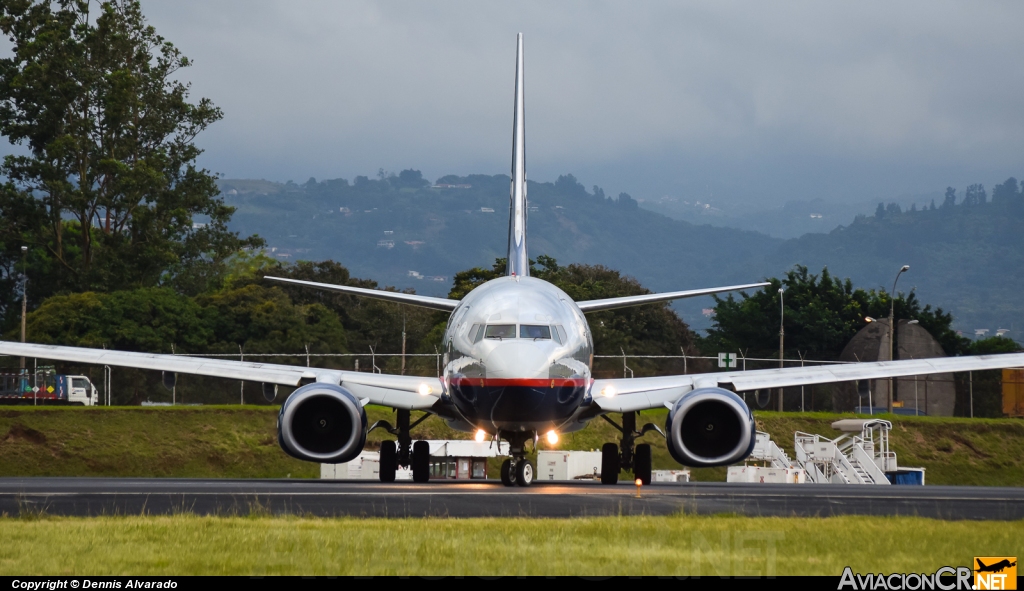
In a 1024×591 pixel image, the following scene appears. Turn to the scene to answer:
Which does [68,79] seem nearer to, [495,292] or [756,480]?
[756,480]

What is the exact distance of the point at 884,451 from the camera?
44.1 m

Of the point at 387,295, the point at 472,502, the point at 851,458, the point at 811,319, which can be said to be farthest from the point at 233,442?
the point at 811,319

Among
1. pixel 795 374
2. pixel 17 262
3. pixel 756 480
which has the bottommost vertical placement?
pixel 756 480

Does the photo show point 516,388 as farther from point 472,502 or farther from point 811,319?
point 811,319

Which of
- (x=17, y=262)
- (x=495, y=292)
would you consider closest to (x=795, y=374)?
(x=495, y=292)

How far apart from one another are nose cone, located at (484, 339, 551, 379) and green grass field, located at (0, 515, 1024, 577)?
750 centimetres

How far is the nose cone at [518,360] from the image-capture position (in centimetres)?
2270

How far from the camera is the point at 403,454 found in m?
28.3

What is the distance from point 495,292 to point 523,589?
15.6m

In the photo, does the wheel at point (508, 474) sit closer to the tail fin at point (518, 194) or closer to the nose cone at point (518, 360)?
the nose cone at point (518, 360)

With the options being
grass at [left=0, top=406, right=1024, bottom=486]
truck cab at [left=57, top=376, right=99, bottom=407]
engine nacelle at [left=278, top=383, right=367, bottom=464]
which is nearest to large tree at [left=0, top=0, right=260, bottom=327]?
truck cab at [left=57, top=376, right=99, bottom=407]

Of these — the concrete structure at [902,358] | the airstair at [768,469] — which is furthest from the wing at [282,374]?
the concrete structure at [902,358]

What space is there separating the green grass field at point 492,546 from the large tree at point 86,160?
67.8m

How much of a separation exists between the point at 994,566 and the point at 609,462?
18.1m
